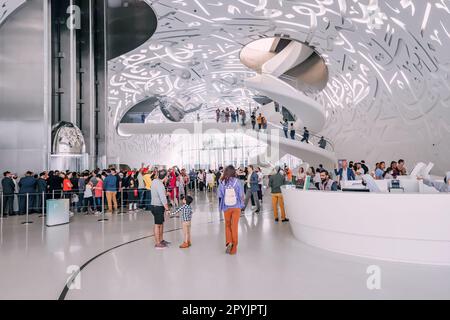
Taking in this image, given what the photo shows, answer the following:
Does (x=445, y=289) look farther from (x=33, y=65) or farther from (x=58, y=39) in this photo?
(x=58, y=39)

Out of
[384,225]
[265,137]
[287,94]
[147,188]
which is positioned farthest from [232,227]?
[287,94]

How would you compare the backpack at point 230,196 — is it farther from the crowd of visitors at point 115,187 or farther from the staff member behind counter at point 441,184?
the staff member behind counter at point 441,184

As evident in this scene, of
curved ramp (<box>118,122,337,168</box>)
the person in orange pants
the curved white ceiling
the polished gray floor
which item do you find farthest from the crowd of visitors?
curved ramp (<box>118,122,337,168</box>)

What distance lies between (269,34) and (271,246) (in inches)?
649

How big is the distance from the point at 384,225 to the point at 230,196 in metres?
2.21

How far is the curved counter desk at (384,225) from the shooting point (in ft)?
15.3

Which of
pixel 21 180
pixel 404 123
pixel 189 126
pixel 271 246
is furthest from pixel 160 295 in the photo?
pixel 189 126

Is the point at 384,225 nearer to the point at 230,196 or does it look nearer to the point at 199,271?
the point at 230,196

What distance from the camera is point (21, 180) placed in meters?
10.2

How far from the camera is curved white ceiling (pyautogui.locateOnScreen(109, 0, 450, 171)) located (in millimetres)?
11688

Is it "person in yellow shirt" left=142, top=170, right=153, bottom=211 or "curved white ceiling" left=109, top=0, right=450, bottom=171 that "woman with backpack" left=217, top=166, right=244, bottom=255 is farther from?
"curved white ceiling" left=109, top=0, right=450, bottom=171

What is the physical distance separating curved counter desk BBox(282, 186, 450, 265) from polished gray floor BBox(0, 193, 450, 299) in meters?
0.21
